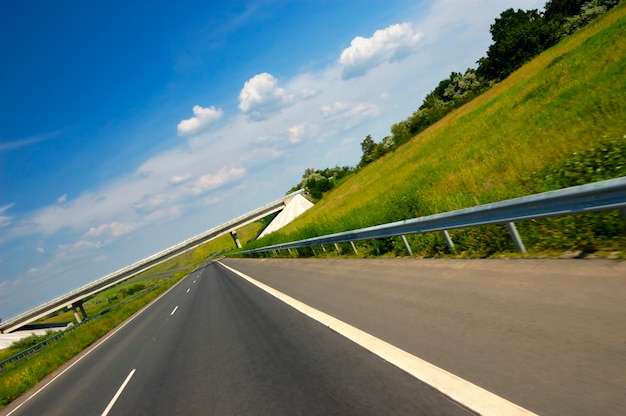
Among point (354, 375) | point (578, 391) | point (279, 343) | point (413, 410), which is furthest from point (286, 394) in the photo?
point (578, 391)

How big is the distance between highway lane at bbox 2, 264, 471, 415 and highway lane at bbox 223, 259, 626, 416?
53 centimetres

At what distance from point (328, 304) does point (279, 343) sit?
1696 mm

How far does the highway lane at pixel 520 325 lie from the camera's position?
2.71 m

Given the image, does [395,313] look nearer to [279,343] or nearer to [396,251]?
[279,343]

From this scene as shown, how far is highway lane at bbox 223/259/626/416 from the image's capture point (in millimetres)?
2713

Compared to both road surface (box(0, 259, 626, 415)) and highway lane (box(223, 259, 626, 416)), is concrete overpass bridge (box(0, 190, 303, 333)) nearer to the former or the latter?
road surface (box(0, 259, 626, 415))

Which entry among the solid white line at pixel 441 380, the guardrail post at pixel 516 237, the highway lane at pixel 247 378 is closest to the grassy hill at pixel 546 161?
the guardrail post at pixel 516 237

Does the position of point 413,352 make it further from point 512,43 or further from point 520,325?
point 512,43

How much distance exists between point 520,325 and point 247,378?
3463 mm

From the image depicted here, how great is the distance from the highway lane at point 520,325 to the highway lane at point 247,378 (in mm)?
535

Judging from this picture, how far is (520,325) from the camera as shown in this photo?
3.87m

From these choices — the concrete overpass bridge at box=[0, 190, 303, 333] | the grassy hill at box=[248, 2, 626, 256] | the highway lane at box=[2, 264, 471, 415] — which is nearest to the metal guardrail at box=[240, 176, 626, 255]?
the grassy hill at box=[248, 2, 626, 256]

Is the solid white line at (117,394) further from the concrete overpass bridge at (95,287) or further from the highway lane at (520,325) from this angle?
the concrete overpass bridge at (95,287)

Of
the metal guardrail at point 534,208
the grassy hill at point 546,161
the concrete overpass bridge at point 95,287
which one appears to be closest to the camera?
the metal guardrail at point 534,208
